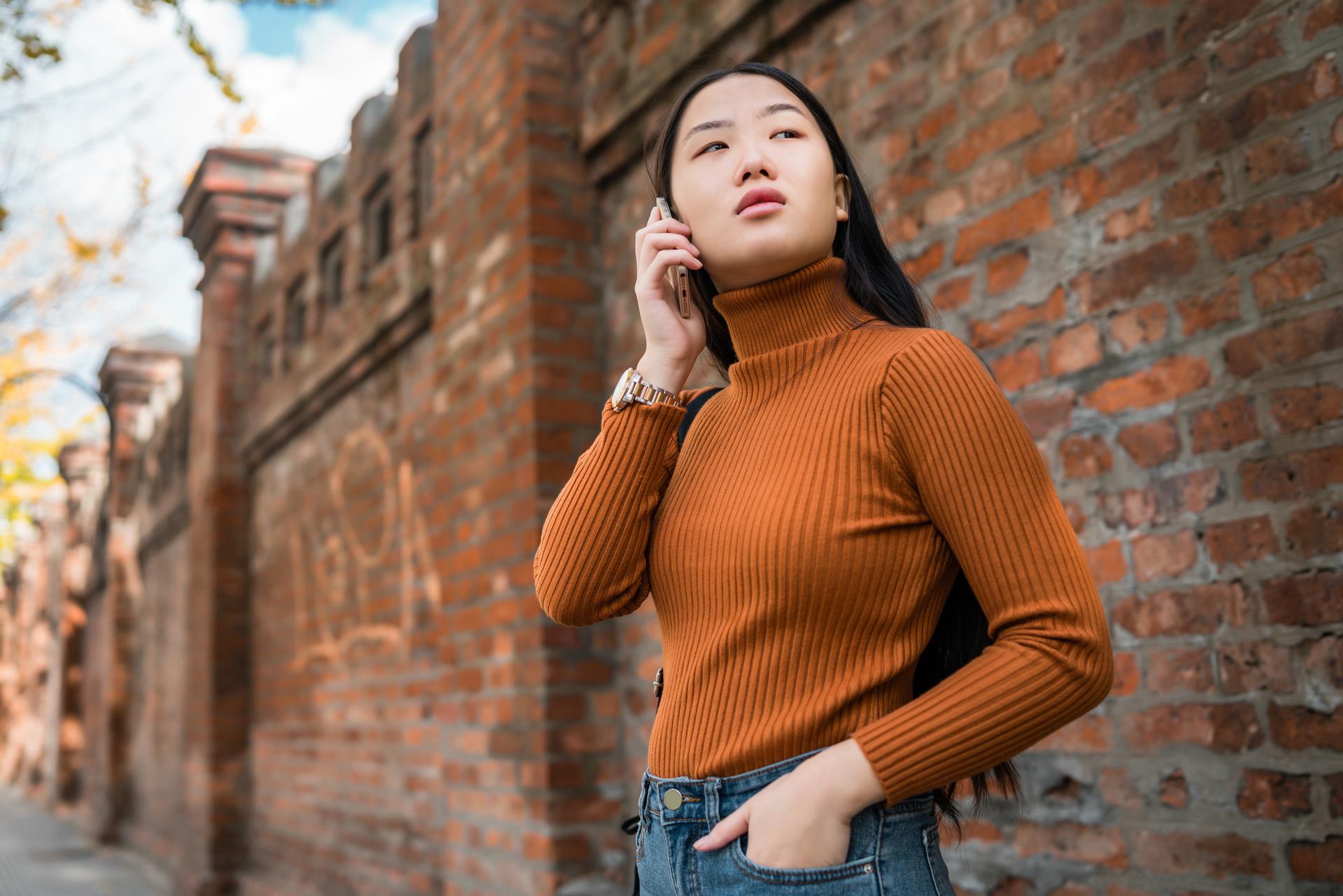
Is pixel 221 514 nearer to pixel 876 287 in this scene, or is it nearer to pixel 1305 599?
pixel 876 287

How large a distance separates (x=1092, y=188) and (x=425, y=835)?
4.16 m

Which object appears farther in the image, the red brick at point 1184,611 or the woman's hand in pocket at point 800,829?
the red brick at point 1184,611

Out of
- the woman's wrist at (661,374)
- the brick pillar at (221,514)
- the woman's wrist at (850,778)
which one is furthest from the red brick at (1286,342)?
the brick pillar at (221,514)

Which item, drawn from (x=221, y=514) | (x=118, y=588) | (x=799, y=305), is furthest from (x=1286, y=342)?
(x=118, y=588)

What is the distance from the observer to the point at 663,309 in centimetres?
159

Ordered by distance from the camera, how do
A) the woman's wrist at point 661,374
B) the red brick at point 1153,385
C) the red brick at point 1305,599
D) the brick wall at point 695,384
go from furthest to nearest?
the red brick at point 1153,385 < the brick wall at point 695,384 < the red brick at point 1305,599 < the woman's wrist at point 661,374

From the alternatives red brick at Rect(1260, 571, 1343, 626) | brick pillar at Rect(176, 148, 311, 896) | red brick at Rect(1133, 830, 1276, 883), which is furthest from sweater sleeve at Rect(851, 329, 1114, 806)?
brick pillar at Rect(176, 148, 311, 896)

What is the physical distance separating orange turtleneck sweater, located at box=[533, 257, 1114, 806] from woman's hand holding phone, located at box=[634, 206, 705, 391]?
0.20 ft

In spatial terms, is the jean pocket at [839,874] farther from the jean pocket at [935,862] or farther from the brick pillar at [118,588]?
the brick pillar at [118,588]

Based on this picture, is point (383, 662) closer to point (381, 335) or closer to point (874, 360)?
point (381, 335)

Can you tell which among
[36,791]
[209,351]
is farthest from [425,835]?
[36,791]

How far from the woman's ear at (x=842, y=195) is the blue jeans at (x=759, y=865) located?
76 cm

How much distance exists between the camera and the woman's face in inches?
58.1

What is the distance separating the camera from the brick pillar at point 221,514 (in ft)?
26.4
